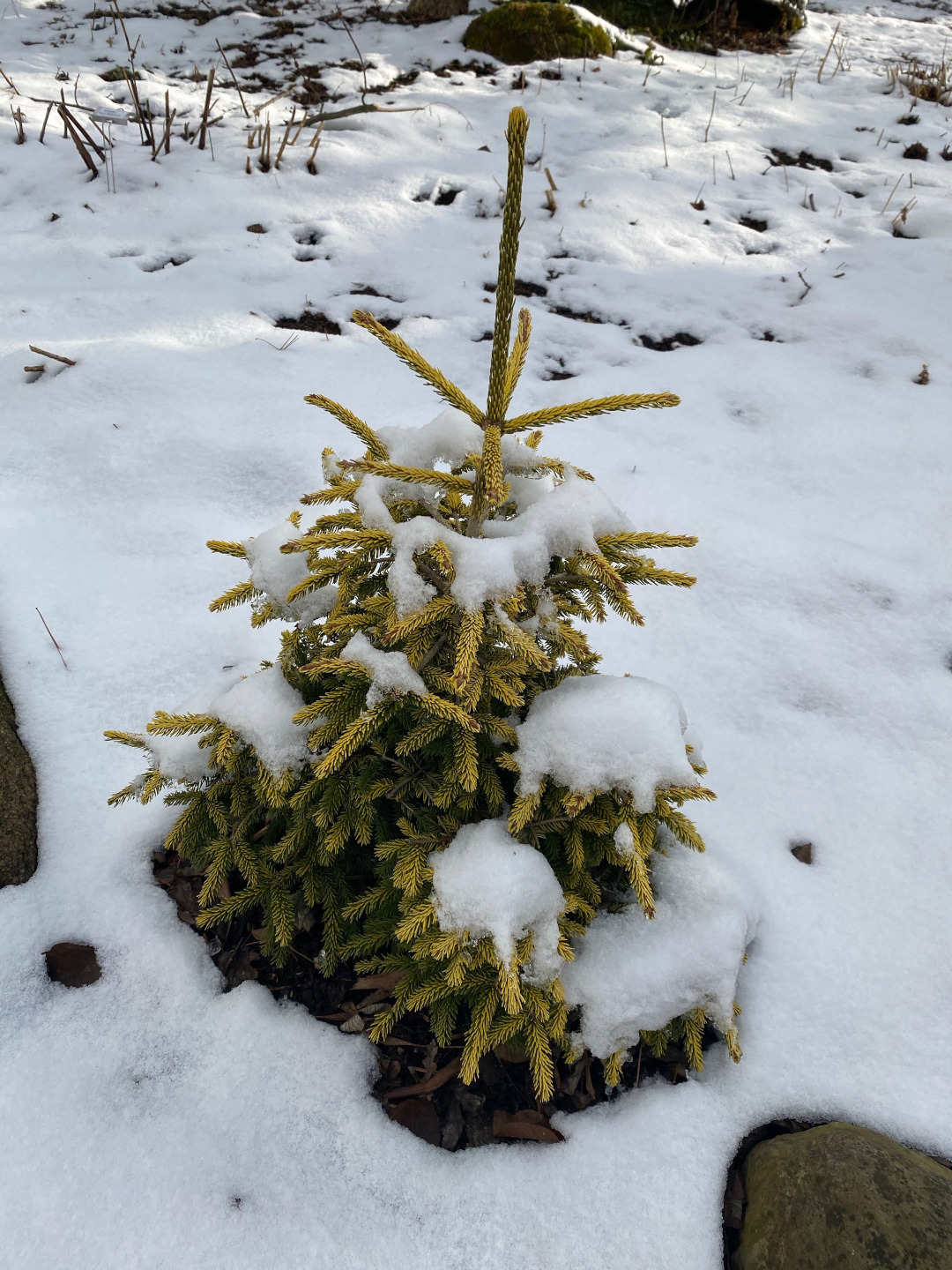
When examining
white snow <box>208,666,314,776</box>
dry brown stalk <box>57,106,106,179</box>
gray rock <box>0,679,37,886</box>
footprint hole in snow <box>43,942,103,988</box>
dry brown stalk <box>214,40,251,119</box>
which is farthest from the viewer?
dry brown stalk <box>214,40,251,119</box>

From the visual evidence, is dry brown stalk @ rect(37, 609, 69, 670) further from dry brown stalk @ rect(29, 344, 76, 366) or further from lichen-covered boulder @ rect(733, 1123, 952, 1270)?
lichen-covered boulder @ rect(733, 1123, 952, 1270)

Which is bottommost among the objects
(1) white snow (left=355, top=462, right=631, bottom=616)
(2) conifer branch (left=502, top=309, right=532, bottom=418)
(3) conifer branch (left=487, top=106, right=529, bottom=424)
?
(1) white snow (left=355, top=462, right=631, bottom=616)

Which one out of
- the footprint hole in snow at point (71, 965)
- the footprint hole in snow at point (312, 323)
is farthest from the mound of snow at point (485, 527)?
the footprint hole in snow at point (312, 323)

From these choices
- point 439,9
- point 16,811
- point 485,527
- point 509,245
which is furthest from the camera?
point 439,9

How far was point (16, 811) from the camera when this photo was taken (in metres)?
2.12

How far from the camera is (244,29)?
7820 mm

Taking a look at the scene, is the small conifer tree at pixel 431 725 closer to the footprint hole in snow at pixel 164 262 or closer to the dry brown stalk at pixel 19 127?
the footprint hole in snow at pixel 164 262

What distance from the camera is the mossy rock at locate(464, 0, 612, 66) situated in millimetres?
7383

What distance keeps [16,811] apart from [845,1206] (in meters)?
2.35

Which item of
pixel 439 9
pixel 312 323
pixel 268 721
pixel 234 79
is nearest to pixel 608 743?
pixel 268 721

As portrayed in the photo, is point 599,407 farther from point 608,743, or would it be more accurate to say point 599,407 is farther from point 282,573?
point 282,573

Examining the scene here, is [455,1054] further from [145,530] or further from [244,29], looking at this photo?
[244,29]

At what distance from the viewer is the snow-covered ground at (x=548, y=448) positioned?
170cm

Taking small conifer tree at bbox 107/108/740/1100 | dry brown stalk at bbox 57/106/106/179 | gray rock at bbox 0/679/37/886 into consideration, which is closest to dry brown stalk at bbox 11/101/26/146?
dry brown stalk at bbox 57/106/106/179
